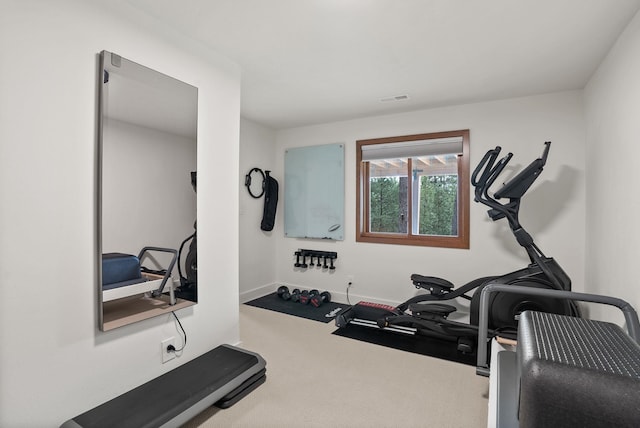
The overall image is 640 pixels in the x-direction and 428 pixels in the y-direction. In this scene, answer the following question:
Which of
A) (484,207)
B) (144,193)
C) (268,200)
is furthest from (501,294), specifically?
(268,200)

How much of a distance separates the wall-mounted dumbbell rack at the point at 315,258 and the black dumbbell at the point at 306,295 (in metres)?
0.36

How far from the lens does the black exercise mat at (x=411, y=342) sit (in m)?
2.72

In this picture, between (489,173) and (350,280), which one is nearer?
(489,173)

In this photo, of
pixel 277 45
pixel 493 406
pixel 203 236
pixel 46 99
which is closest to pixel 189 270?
pixel 203 236

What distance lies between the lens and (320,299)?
159 inches

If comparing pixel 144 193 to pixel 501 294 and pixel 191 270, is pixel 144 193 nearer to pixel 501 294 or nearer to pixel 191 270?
pixel 191 270

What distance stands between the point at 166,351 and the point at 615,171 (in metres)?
3.23

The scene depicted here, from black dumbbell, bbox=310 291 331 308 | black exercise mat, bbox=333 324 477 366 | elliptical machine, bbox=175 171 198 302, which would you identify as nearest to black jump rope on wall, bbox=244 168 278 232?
black dumbbell, bbox=310 291 331 308

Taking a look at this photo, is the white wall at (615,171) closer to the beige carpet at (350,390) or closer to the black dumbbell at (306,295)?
the beige carpet at (350,390)

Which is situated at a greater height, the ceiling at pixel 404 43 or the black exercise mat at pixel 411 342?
the ceiling at pixel 404 43

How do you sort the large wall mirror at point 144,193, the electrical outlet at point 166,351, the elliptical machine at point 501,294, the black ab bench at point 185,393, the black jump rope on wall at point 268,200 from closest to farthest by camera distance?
the black ab bench at point 185,393, the large wall mirror at point 144,193, the electrical outlet at point 166,351, the elliptical machine at point 501,294, the black jump rope on wall at point 268,200

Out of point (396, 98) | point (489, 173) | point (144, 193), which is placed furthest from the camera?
point (396, 98)

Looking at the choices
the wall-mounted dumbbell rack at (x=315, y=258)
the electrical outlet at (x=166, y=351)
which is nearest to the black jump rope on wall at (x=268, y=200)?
the wall-mounted dumbbell rack at (x=315, y=258)

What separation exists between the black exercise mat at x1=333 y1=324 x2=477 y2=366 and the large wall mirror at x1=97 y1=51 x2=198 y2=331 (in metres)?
1.66
